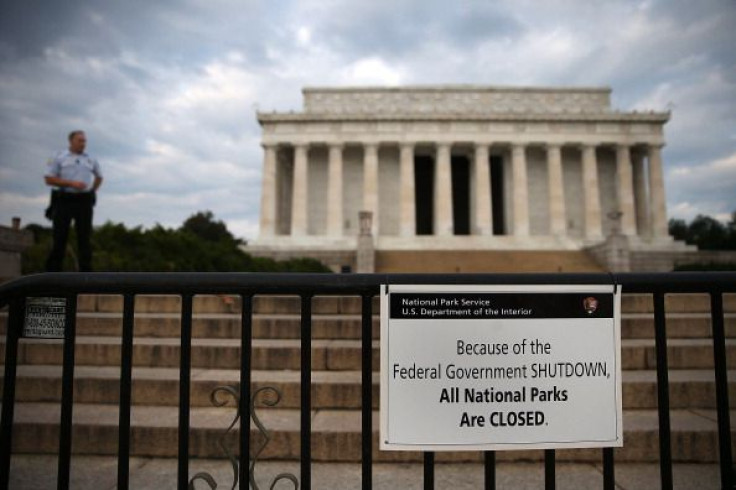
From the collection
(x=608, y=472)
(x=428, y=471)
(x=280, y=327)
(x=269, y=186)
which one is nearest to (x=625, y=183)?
(x=269, y=186)

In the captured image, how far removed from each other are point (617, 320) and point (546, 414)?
601mm

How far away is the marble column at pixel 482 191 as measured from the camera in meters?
40.9

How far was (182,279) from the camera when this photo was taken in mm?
2414

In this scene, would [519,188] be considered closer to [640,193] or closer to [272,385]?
Result: [640,193]

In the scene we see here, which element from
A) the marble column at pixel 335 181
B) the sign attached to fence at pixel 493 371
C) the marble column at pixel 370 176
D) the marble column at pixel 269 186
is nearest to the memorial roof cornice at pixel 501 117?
the marble column at pixel 370 176

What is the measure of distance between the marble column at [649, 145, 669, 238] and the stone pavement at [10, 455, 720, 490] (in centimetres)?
4307

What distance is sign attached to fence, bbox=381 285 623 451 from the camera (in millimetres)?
2191

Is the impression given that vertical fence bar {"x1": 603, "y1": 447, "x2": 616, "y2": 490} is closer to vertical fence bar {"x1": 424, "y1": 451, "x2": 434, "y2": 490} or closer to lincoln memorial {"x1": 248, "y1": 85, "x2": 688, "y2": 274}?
vertical fence bar {"x1": 424, "y1": 451, "x2": 434, "y2": 490}

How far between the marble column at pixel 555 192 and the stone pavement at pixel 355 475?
39.8 metres

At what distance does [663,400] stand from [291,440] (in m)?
3.15

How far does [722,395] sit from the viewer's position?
2348 mm

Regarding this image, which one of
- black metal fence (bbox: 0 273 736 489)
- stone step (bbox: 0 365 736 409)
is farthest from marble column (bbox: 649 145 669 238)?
black metal fence (bbox: 0 273 736 489)

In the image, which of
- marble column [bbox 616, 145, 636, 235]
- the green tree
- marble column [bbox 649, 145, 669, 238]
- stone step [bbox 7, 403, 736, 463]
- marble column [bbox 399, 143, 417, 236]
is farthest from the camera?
the green tree

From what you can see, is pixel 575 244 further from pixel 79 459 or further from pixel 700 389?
pixel 79 459
